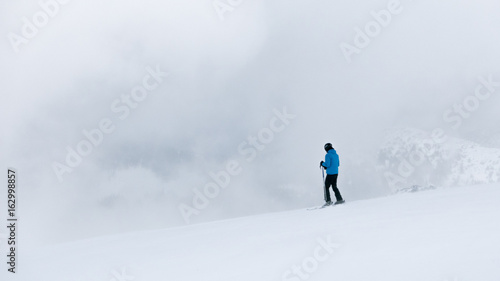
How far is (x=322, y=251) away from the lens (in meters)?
8.30

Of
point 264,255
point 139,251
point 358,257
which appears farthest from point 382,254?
point 139,251

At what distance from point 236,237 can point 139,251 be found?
2.78m

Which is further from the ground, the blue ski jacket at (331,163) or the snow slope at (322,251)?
the blue ski jacket at (331,163)

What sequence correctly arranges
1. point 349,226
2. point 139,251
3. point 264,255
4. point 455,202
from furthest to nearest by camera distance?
point 139,251 → point 455,202 → point 349,226 → point 264,255

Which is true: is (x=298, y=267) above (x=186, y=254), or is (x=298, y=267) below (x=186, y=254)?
below

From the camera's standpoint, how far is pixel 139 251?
12.1 metres

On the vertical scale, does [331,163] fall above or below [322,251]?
above

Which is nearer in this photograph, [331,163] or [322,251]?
[322,251]

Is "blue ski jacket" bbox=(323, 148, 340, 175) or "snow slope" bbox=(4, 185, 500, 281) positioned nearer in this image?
"snow slope" bbox=(4, 185, 500, 281)

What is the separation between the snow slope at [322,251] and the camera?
6664 mm

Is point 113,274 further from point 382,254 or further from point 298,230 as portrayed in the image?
point 382,254

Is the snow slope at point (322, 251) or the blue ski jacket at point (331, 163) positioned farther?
the blue ski jacket at point (331, 163)

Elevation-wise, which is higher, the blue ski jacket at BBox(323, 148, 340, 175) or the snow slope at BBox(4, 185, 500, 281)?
the blue ski jacket at BBox(323, 148, 340, 175)

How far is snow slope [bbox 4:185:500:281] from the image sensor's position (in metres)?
6.66
